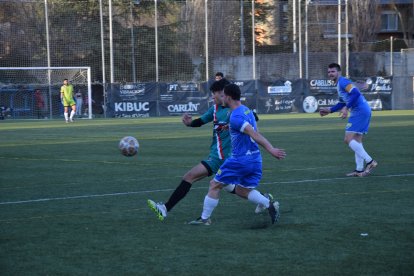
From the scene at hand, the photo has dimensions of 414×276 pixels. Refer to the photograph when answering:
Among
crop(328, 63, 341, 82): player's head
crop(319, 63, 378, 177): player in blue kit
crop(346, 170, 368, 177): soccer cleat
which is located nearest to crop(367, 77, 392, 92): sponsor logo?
crop(319, 63, 378, 177): player in blue kit

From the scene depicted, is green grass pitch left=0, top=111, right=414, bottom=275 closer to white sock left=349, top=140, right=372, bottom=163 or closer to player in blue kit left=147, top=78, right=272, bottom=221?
player in blue kit left=147, top=78, right=272, bottom=221

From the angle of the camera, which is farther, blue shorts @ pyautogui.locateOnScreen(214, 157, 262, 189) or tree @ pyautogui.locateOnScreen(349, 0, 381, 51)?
tree @ pyautogui.locateOnScreen(349, 0, 381, 51)

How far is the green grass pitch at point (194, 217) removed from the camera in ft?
20.4

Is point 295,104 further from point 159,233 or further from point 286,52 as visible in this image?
point 159,233

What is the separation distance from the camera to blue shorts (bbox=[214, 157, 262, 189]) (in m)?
8.05

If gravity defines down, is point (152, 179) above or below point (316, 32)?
below

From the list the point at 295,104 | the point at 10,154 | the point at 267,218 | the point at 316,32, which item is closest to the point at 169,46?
the point at 295,104

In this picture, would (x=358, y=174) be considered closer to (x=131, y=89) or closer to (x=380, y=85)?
(x=131, y=89)

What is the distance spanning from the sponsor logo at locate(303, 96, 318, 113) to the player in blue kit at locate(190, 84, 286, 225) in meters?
34.7

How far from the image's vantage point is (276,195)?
34.1 ft

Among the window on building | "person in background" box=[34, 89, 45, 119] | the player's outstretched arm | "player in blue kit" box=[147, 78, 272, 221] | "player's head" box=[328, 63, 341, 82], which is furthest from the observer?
the window on building

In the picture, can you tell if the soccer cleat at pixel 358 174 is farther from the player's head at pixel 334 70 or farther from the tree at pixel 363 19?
the tree at pixel 363 19

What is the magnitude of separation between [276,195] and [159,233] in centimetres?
312

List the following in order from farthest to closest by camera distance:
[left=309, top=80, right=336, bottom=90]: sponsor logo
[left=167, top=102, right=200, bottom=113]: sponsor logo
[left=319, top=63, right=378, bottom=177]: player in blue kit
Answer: [left=309, top=80, right=336, bottom=90]: sponsor logo, [left=167, top=102, right=200, bottom=113]: sponsor logo, [left=319, top=63, right=378, bottom=177]: player in blue kit
